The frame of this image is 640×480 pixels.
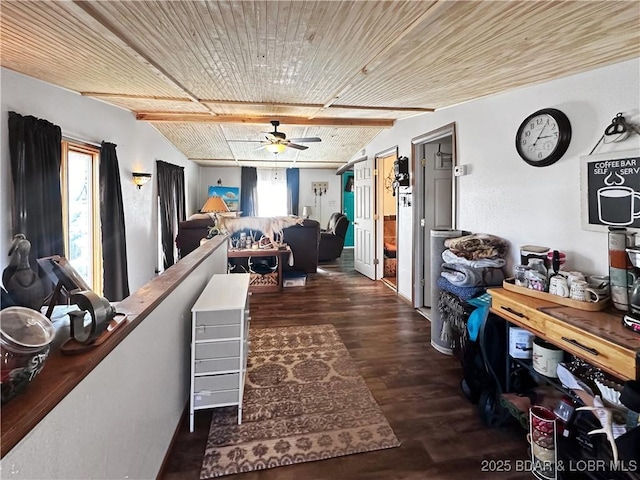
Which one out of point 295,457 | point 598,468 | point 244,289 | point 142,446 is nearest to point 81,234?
point 244,289

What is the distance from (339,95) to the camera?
10.3 feet

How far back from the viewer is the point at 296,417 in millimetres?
2057

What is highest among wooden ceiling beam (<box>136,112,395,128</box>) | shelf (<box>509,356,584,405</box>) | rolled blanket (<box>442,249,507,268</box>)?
wooden ceiling beam (<box>136,112,395,128</box>)

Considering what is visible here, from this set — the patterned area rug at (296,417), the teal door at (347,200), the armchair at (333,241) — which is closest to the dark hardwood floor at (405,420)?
the patterned area rug at (296,417)

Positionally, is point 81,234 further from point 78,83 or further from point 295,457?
point 295,457

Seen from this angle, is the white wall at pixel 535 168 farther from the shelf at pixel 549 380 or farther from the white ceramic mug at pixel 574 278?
the shelf at pixel 549 380

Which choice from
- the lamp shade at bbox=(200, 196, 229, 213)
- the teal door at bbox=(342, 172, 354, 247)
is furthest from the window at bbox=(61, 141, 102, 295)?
the teal door at bbox=(342, 172, 354, 247)

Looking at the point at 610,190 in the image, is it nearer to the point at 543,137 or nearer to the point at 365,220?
the point at 543,137

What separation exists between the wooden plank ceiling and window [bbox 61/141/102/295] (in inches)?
26.3

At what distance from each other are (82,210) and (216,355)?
2.68 meters

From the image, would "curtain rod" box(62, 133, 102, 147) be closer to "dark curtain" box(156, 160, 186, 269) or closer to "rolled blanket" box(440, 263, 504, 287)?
"dark curtain" box(156, 160, 186, 269)

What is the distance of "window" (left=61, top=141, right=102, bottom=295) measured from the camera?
3172 mm

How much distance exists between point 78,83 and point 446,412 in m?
3.80

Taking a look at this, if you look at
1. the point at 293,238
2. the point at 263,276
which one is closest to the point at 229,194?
the point at 293,238
